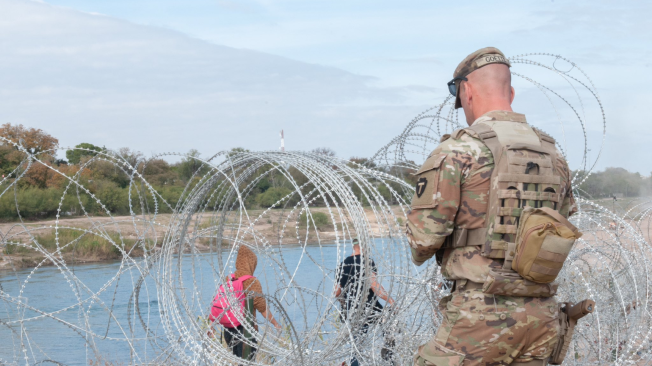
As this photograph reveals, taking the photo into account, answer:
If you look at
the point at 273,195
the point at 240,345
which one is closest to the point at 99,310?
the point at 273,195

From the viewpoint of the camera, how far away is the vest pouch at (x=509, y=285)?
2.73 meters

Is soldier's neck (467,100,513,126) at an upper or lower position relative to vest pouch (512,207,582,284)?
upper

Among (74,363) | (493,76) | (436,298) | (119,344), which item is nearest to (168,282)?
(436,298)

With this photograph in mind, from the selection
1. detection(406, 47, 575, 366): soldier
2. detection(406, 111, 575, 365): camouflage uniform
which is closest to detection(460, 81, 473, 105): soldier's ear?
detection(406, 47, 575, 366): soldier

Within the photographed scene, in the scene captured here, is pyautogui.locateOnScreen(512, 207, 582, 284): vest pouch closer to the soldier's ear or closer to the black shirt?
the soldier's ear

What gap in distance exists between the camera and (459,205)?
→ 2861 mm

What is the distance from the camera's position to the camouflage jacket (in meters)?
2.80

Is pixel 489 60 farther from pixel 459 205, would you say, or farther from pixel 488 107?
pixel 459 205

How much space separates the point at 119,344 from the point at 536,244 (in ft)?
34.0

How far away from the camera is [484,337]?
2.74m

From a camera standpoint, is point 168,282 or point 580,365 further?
point 580,365

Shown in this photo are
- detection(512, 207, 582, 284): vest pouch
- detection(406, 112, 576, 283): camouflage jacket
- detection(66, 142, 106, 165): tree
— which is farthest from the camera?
detection(66, 142, 106, 165): tree

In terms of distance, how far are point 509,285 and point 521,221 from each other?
11.6 inches

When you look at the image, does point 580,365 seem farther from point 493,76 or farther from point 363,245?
point 493,76
